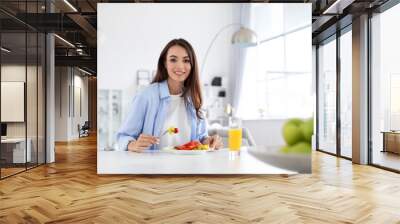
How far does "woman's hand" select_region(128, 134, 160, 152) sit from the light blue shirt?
0.05m

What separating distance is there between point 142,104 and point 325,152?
17.2ft

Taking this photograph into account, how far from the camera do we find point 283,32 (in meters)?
5.53

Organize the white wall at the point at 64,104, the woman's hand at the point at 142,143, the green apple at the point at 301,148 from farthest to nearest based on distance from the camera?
the white wall at the point at 64,104
the green apple at the point at 301,148
the woman's hand at the point at 142,143

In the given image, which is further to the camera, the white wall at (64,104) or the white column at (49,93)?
the white wall at (64,104)

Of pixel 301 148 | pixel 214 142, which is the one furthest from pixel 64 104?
pixel 301 148

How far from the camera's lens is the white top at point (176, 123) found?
213 inches

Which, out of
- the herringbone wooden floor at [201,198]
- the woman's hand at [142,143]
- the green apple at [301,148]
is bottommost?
the herringbone wooden floor at [201,198]

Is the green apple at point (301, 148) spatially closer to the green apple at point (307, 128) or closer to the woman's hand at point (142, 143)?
the green apple at point (307, 128)

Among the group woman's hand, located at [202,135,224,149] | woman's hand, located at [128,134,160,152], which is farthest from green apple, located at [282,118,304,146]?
woman's hand, located at [128,134,160,152]

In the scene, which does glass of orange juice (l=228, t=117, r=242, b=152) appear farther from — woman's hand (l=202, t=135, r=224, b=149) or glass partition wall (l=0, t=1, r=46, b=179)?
glass partition wall (l=0, t=1, r=46, b=179)

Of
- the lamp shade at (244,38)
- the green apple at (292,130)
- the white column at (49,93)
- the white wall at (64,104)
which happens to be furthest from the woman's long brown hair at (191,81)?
the white wall at (64,104)

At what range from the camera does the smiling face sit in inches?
212

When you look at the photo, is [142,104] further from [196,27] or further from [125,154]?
[196,27]

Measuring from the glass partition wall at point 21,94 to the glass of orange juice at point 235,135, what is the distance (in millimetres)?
3050
